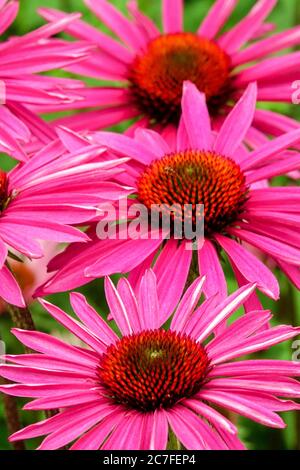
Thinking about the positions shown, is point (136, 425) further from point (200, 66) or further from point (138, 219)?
point (200, 66)

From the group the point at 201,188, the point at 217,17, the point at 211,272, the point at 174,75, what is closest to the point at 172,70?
the point at 174,75

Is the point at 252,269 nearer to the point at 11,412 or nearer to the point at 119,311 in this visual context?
the point at 119,311

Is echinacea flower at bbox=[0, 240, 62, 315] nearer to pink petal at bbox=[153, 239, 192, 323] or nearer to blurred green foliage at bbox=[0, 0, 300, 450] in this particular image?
blurred green foliage at bbox=[0, 0, 300, 450]

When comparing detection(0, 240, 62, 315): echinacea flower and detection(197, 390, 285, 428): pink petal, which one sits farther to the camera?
detection(0, 240, 62, 315): echinacea flower

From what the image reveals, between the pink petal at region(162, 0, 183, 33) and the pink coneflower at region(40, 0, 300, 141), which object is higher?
the pink petal at region(162, 0, 183, 33)

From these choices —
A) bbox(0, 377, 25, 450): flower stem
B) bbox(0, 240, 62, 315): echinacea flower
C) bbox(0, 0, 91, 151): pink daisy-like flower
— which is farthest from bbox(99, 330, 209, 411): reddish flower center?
bbox(0, 240, 62, 315): echinacea flower

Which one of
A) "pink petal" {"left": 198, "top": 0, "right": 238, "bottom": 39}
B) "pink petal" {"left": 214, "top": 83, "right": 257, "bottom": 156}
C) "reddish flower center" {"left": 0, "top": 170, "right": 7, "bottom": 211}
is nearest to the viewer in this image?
"reddish flower center" {"left": 0, "top": 170, "right": 7, "bottom": 211}

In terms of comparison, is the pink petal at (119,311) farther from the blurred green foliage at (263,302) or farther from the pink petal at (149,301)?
the blurred green foliage at (263,302)
